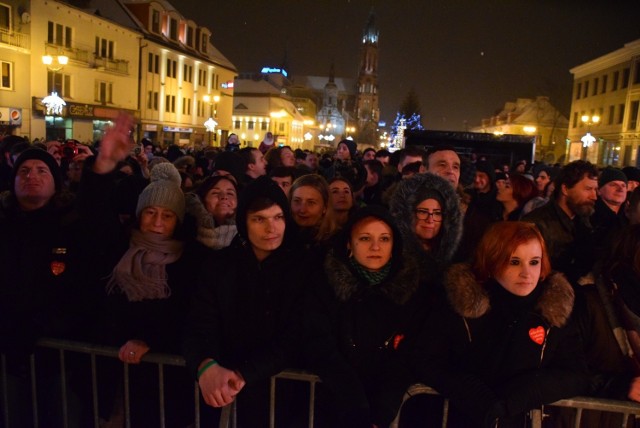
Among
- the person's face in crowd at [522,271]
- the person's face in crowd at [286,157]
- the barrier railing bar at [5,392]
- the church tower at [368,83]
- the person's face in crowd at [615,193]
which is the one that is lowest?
the barrier railing bar at [5,392]

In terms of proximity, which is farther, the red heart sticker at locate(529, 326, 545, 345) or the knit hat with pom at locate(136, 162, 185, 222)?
the knit hat with pom at locate(136, 162, 185, 222)

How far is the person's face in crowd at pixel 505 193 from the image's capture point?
22.6ft

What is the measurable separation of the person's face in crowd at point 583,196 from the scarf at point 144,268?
365cm

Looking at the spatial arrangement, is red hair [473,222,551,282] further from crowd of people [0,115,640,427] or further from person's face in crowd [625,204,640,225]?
person's face in crowd [625,204,640,225]

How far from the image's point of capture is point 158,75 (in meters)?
38.2

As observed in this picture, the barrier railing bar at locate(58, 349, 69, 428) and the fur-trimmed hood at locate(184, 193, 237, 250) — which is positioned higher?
the fur-trimmed hood at locate(184, 193, 237, 250)

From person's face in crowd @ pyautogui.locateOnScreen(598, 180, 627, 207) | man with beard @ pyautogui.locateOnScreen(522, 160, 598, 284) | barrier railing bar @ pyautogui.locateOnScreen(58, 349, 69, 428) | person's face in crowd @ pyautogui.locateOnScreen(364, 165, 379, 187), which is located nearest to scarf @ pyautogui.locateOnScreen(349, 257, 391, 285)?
barrier railing bar @ pyautogui.locateOnScreen(58, 349, 69, 428)

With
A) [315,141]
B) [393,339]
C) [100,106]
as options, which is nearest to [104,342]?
[393,339]

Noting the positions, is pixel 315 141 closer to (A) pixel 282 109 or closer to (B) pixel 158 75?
(A) pixel 282 109

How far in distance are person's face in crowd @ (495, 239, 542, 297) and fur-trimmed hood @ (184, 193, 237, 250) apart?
2.16 meters

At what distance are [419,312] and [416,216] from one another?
101 cm

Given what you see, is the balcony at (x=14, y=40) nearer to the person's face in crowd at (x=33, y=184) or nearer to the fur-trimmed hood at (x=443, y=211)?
the person's face in crowd at (x=33, y=184)

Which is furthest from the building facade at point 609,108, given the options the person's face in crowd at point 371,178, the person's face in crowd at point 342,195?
the person's face in crowd at point 342,195

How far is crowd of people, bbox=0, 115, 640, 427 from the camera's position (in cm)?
285
